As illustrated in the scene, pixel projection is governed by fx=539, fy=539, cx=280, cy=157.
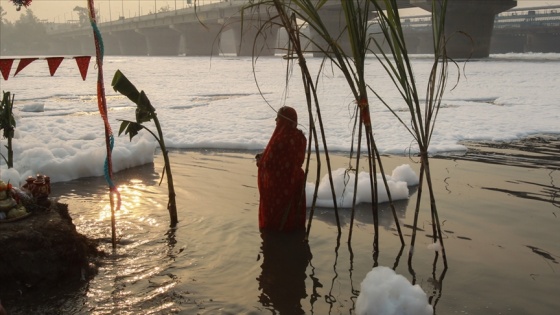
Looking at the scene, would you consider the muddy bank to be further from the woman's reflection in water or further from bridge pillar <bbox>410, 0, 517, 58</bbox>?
bridge pillar <bbox>410, 0, 517, 58</bbox>

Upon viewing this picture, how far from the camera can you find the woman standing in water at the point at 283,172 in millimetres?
3813

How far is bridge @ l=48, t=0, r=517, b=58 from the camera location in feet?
123

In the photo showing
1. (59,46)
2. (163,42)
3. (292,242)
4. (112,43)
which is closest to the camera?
(292,242)

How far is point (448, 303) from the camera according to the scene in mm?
2877

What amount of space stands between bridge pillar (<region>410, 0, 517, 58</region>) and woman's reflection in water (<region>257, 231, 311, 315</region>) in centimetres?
3544

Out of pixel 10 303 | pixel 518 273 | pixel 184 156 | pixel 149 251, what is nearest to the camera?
pixel 10 303

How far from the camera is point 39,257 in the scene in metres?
2.97

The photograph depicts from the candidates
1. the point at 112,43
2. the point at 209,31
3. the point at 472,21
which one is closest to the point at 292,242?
the point at 209,31

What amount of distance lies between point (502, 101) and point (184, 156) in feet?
30.5

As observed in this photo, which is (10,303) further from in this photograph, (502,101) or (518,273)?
(502,101)

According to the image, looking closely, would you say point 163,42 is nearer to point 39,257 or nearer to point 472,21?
point 472,21

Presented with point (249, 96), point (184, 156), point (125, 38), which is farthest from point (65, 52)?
point (184, 156)

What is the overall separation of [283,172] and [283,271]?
0.79 meters

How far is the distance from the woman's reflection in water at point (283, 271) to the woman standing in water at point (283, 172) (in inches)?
6.2
